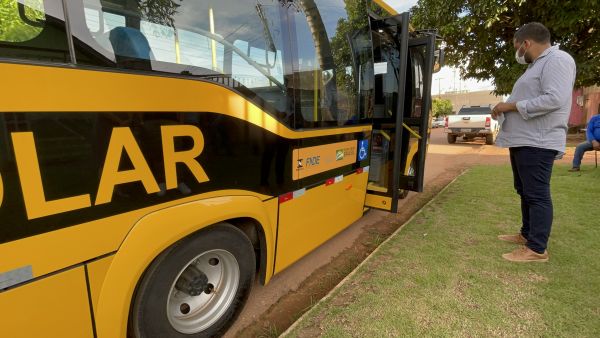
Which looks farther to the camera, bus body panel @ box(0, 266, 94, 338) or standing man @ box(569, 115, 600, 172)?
standing man @ box(569, 115, 600, 172)

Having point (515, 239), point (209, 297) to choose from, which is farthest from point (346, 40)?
point (515, 239)

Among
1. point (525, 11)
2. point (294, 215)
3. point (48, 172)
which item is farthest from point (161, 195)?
point (525, 11)

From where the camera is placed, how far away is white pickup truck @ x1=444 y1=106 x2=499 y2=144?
45.5 feet

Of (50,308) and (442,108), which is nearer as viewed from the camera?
(50,308)

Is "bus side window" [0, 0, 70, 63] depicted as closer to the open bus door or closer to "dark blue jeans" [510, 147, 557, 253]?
the open bus door

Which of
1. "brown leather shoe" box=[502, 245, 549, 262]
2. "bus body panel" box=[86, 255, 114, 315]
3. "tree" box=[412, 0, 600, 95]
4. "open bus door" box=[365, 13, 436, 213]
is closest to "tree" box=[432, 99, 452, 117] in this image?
"tree" box=[412, 0, 600, 95]

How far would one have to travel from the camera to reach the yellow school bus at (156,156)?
3.87 ft

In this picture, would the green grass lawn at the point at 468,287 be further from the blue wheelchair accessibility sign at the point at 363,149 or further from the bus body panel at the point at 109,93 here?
the bus body panel at the point at 109,93

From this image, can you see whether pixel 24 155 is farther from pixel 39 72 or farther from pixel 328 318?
pixel 328 318

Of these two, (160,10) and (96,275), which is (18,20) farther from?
(96,275)

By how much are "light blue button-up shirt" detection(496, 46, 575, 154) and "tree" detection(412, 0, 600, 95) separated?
7.98m

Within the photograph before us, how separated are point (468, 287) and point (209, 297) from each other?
2.06 m

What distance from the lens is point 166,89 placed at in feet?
5.02

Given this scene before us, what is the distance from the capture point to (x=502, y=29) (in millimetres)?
10836
